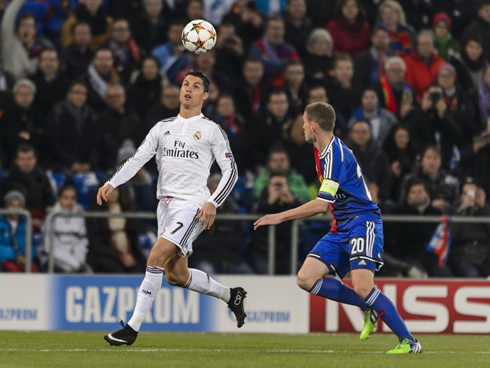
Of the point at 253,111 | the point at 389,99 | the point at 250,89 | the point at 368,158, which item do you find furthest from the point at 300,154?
the point at 389,99

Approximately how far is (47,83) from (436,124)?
18.6 feet

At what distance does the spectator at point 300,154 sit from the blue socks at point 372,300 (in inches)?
197

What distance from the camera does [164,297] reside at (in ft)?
44.3

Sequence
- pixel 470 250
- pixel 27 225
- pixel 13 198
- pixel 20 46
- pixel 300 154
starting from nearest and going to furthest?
pixel 27 225 < pixel 13 198 < pixel 470 250 < pixel 300 154 < pixel 20 46

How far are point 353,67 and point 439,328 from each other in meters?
4.86

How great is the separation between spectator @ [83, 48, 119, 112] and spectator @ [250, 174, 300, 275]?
3144 millimetres

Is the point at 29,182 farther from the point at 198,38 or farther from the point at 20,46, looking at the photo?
the point at 198,38

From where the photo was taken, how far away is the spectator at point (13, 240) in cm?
1287

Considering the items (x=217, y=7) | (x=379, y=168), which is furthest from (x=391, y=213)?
(x=217, y=7)

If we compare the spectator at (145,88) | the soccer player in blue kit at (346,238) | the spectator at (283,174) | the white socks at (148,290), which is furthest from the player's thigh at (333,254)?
the spectator at (145,88)

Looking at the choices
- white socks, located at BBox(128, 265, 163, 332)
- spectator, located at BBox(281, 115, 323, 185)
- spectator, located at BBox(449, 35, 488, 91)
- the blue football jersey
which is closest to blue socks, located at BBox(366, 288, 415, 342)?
the blue football jersey

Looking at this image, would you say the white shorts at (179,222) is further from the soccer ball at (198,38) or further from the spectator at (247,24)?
the spectator at (247,24)

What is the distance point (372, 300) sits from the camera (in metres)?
9.30

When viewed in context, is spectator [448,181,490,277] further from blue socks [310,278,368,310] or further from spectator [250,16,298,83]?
spectator [250,16,298,83]
